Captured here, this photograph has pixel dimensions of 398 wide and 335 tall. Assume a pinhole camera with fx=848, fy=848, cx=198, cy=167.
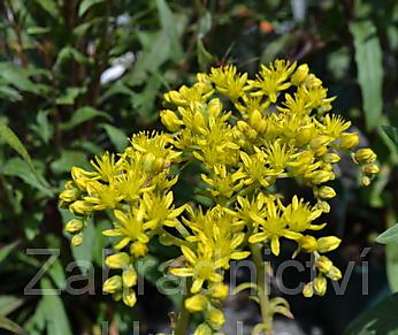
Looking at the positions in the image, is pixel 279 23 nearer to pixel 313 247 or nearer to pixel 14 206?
pixel 14 206

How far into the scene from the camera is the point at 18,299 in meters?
2.12

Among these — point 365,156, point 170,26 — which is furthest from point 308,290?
point 170,26

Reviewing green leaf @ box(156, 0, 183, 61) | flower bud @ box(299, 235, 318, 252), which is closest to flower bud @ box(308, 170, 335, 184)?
flower bud @ box(299, 235, 318, 252)

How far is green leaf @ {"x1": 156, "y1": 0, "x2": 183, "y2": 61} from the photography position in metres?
1.97

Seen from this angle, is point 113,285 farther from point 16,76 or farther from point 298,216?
point 16,76

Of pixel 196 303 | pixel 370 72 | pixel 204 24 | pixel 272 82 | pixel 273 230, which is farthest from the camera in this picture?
pixel 370 72

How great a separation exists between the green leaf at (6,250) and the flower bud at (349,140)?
2.93ft

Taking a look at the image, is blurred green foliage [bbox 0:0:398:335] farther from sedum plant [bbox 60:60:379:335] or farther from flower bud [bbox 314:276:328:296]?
flower bud [bbox 314:276:328:296]

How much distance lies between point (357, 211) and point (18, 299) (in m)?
1.14

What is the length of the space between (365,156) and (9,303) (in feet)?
3.46

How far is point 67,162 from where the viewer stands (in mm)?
1927

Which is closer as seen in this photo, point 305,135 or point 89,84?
point 305,135

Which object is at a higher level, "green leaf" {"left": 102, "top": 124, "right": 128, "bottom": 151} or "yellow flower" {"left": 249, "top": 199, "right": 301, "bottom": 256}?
"yellow flower" {"left": 249, "top": 199, "right": 301, "bottom": 256}

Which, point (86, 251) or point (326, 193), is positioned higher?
point (326, 193)
